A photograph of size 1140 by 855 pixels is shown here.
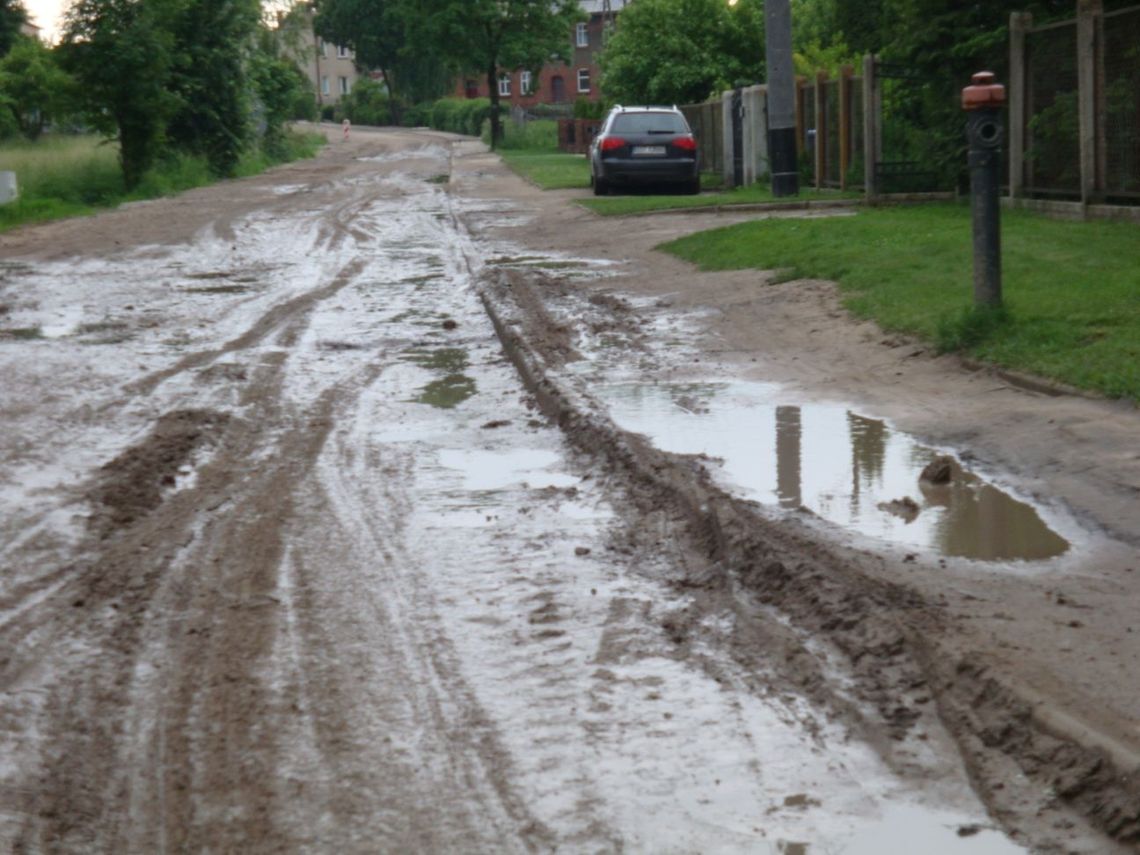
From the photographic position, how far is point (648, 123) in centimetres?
2678

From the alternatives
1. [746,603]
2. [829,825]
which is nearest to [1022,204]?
[746,603]

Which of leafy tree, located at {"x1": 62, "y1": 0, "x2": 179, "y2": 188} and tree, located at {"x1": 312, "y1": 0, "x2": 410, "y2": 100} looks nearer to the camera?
leafy tree, located at {"x1": 62, "y1": 0, "x2": 179, "y2": 188}

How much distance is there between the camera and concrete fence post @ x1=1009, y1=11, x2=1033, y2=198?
683 inches

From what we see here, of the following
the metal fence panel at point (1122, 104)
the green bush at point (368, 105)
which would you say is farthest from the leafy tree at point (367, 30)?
the metal fence panel at point (1122, 104)

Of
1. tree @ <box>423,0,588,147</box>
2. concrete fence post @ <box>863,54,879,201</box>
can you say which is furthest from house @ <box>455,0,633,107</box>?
concrete fence post @ <box>863,54,879,201</box>

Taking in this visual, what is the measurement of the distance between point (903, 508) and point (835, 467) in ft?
2.58

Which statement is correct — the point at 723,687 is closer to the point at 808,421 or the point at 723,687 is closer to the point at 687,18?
the point at 808,421

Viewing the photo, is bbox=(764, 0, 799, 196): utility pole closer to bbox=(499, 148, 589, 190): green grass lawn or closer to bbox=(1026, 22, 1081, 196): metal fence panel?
bbox=(1026, 22, 1081, 196): metal fence panel

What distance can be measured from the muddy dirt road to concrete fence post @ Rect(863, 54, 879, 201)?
1100cm

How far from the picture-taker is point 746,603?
5.20m

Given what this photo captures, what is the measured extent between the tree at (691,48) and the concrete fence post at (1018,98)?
21.5 metres

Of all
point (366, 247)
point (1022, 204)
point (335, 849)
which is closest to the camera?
point (335, 849)

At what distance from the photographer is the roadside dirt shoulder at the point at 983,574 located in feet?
12.8

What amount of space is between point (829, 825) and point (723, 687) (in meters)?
0.89
